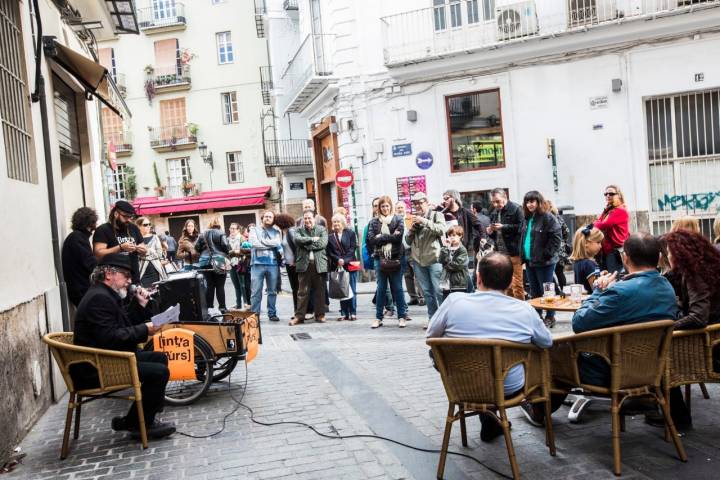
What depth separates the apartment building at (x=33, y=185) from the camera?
5523mm

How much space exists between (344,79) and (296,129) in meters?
12.9

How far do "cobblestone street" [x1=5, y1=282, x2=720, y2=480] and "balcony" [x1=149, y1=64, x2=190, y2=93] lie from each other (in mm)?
31266

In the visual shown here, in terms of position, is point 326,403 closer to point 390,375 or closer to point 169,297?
point 390,375

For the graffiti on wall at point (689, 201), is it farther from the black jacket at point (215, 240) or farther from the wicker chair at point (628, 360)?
the wicker chair at point (628, 360)

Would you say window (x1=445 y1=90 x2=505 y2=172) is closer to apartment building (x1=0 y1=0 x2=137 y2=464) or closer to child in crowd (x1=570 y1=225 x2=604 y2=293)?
child in crowd (x1=570 y1=225 x2=604 y2=293)

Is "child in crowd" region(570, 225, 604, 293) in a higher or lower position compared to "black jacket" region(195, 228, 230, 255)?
lower

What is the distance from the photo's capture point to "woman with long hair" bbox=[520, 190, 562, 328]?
8.70 metres

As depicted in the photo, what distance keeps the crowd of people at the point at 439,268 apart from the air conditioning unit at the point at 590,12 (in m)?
6.17

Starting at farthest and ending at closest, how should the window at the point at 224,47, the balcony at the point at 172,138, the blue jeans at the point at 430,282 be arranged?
the window at the point at 224,47
the balcony at the point at 172,138
the blue jeans at the point at 430,282

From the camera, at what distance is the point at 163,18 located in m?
36.4

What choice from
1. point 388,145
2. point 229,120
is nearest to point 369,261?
point 388,145

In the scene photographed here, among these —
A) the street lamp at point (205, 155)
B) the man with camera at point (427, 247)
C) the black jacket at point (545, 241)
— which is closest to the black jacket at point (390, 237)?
the man with camera at point (427, 247)

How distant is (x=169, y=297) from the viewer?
23.1ft

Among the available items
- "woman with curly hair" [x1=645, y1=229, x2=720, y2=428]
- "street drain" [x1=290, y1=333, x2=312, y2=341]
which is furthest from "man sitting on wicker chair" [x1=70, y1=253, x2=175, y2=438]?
"street drain" [x1=290, y1=333, x2=312, y2=341]
